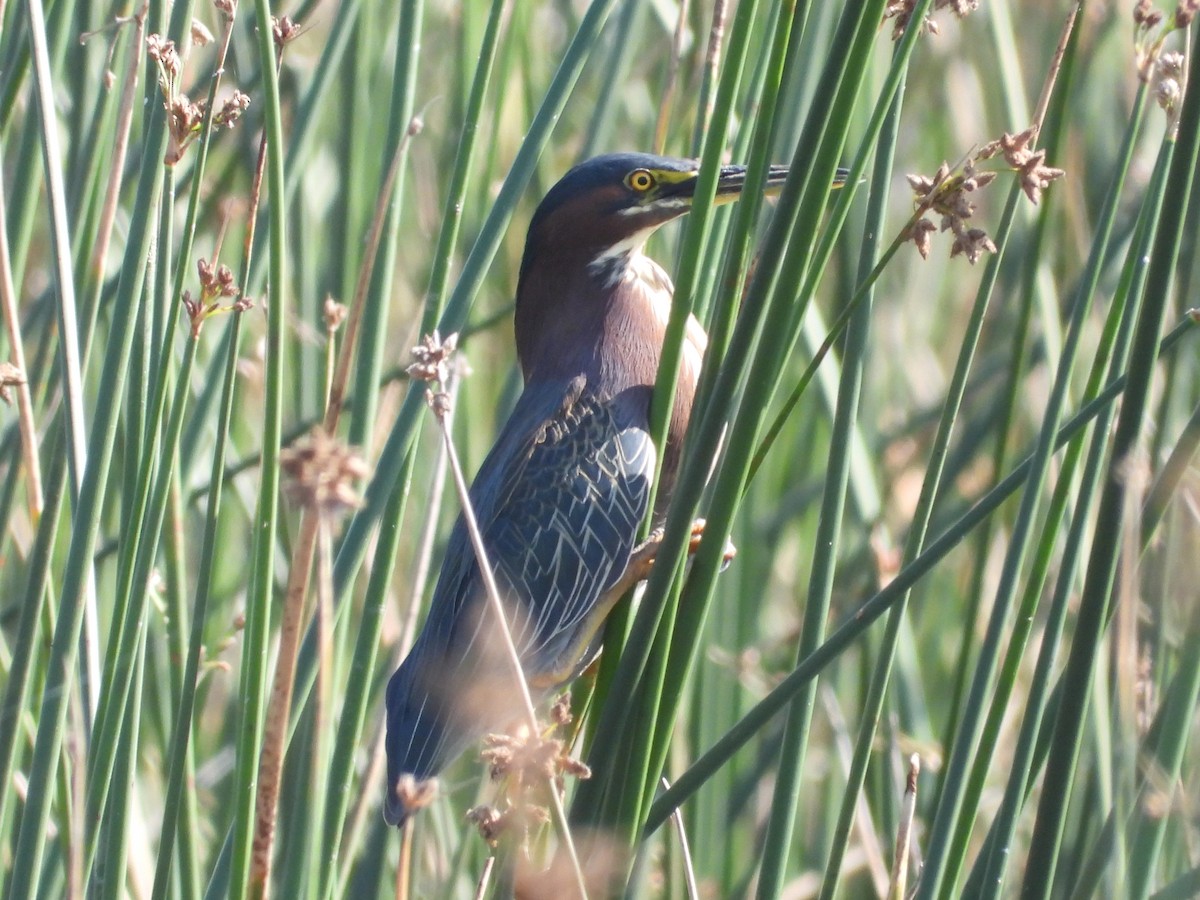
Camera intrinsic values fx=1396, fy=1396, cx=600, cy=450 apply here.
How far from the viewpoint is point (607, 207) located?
98.4 inches

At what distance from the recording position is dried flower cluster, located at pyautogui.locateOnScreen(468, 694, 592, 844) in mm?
1211

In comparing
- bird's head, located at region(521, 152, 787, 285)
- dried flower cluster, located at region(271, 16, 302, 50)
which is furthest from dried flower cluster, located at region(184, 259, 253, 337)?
bird's head, located at region(521, 152, 787, 285)

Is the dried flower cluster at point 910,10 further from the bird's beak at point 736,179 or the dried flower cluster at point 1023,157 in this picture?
the bird's beak at point 736,179

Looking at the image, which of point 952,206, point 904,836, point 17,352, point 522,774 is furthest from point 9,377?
point 904,836

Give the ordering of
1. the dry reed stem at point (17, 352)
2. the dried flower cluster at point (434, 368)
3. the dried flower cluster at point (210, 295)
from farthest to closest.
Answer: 1. the dry reed stem at point (17, 352)
2. the dried flower cluster at point (210, 295)
3. the dried flower cluster at point (434, 368)

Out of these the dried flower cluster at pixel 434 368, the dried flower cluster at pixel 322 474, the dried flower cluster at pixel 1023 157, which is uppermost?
the dried flower cluster at pixel 1023 157

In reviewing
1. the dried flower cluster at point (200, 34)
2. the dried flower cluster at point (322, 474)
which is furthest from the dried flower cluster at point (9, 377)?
the dried flower cluster at point (322, 474)

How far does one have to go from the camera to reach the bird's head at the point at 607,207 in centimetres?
241

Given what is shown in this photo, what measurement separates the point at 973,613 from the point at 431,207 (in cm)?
166

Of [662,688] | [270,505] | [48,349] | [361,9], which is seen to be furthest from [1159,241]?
[48,349]

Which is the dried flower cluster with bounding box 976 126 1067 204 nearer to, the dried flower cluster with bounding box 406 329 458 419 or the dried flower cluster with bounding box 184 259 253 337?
the dried flower cluster with bounding box 406 329 458 419

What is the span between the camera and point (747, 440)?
129cm

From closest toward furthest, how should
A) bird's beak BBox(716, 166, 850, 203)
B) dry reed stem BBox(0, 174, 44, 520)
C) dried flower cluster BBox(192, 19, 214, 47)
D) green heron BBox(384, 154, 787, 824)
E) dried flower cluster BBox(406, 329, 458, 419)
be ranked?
1. dried flower cluster BBox(406, 329, 458, 419)
2. dried flower cluster BBox(192, 19, 214, 47)
3. dry reed stem BBox(0, 174, 44, 520)
4. bird's beak BBox(716, 166, 850, 203)
5. green heron BBox(384, 154, 787, 824)

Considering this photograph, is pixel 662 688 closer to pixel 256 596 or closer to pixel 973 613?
pixel 256 596
